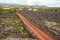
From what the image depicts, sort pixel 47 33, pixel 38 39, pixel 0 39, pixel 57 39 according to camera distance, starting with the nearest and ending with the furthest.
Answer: pixel 57 39, pixel 38 39, pixel 0 39, pixel 47 33

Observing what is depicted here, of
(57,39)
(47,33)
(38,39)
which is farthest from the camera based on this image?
(47,33)

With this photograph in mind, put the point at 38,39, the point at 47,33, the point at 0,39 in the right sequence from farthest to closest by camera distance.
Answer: the point at 47,33
the point at 0,39
the point at 38,39

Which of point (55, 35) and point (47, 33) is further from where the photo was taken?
point (47, 33)

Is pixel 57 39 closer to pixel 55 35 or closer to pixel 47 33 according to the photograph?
pixel 55 35

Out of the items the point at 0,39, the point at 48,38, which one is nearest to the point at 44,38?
the point at 48,38

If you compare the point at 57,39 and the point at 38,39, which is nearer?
the point at 57,39

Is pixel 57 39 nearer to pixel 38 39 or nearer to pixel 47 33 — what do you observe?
pixel 38 39

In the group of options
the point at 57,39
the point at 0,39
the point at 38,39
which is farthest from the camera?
the point at 0,39

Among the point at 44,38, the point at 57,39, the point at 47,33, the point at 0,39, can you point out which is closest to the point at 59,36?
the point at 57,39
